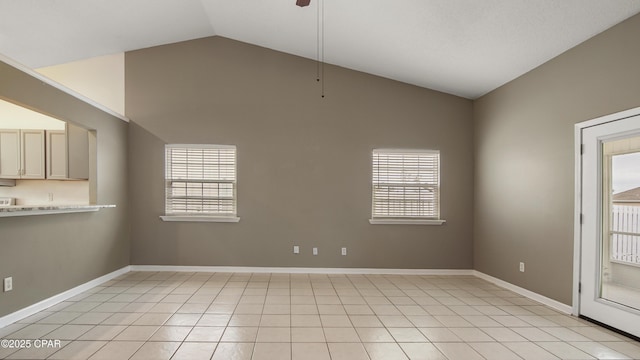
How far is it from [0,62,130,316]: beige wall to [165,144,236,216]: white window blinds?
716mm

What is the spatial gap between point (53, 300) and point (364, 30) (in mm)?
4766

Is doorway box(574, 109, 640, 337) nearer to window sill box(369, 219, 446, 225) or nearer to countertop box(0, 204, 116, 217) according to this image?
window sill box(369, 219, 446, 225)

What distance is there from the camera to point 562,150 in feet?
11.6

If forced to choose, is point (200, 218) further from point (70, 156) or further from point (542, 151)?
point (542, 151)

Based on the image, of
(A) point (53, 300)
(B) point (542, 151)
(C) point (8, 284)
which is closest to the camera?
(C) point (8, 284)

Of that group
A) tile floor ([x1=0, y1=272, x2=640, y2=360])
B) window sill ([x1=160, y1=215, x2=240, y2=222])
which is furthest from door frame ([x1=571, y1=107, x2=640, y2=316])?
window sill ([x1=160, y1=215, x2=240, y2=222])

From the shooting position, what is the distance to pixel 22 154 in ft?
15.4

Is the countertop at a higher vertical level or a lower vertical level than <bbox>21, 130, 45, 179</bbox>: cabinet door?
lower

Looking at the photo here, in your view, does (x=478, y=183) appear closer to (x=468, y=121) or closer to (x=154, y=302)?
(x=468, y=121)

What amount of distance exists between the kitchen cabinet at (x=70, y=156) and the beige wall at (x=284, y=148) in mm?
627

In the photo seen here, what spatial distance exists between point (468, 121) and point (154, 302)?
17.1 ft

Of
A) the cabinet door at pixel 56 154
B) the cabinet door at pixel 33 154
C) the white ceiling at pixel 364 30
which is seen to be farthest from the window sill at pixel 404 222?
the cabinet door at pixel 33 154

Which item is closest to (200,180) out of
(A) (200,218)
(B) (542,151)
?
(A) (200,218)

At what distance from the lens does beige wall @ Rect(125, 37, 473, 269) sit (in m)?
5.05
